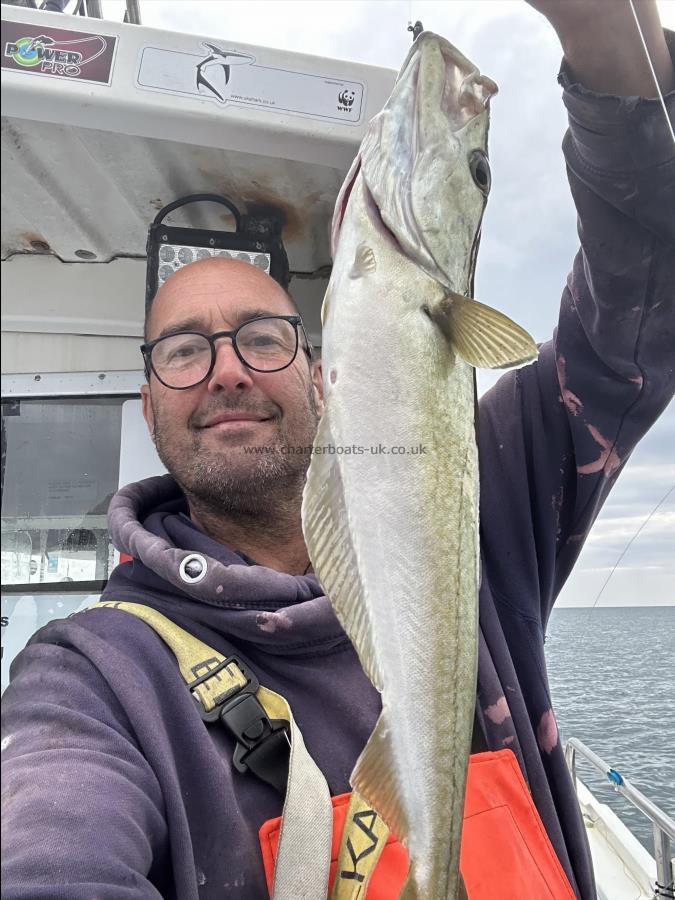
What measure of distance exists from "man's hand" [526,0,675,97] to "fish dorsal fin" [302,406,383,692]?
1.09m

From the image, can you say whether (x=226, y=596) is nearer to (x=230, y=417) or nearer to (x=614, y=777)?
(x=230, y=417)

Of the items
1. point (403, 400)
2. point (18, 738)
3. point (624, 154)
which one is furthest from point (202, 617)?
point (624, 154)

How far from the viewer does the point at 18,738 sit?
1199 mm

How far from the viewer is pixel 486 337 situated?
1.26 m

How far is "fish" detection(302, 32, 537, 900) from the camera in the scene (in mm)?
1186

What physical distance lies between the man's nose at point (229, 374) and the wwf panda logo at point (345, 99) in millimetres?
878

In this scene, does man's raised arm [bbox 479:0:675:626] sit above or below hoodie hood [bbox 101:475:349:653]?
above

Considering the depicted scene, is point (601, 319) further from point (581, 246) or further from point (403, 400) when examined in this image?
point (403, 400)

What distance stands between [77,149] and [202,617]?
5.81ft

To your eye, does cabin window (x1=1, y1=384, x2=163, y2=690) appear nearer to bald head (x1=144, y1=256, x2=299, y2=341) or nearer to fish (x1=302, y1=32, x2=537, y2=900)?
bald head (x1=144, y1=256, x2=299, y2=341)

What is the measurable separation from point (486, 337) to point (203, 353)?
119 centimetres

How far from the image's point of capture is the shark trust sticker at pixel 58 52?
1856 millimetres

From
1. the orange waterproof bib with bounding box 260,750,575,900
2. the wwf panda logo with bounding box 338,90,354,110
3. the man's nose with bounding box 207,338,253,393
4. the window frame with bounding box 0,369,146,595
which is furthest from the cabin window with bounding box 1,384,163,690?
the orange waterproof bib with bounding box 260,750,575,900

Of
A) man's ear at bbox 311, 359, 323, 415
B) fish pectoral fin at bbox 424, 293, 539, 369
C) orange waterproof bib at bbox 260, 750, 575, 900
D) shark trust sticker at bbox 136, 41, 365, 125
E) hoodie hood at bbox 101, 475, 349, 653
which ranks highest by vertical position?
shark trust sticker at bbox 136, 41, 365, 125
